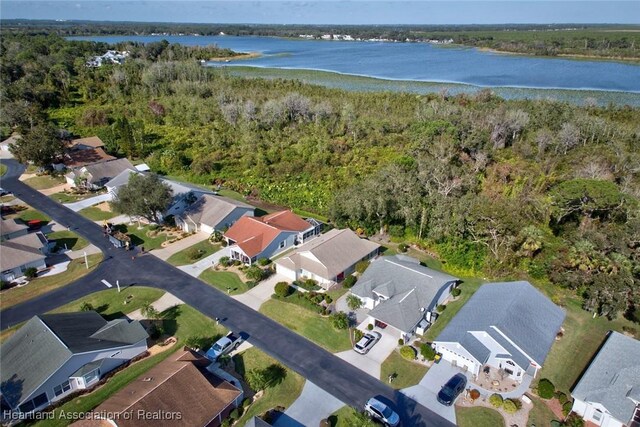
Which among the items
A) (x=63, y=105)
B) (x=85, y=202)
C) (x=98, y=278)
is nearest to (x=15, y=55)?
(x=63, y=105)

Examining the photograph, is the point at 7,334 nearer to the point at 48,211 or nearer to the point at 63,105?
the point at 48,211

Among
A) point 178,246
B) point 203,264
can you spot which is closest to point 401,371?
point 203,264

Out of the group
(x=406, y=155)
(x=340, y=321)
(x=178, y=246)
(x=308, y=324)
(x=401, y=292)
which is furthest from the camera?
(x=406, y=155)

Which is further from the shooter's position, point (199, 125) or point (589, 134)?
point (199, 125)

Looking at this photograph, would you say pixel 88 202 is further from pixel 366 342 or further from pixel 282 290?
pixel 366 342

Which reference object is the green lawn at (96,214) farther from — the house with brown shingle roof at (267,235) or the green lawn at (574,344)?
the green lawn at (574,344)

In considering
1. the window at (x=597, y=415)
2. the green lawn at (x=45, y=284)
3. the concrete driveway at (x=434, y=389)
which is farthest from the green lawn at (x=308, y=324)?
the green lawn at (x=45, y=284)
